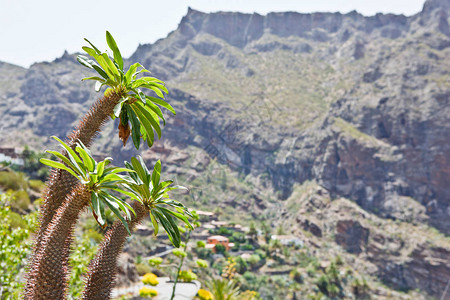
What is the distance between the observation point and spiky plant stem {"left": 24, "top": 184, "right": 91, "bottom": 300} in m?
2.26

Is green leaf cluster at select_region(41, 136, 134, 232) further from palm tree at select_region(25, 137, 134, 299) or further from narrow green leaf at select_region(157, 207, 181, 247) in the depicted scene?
narrow green leaf at select_region(157, 207, 181, 247)

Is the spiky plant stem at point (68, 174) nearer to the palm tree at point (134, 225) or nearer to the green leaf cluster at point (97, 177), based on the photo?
the green leaf cluster at point (97, 177)

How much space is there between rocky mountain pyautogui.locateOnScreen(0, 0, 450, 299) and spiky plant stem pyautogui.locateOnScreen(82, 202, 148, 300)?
7337 cm

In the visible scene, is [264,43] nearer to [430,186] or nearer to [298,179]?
[298,179]

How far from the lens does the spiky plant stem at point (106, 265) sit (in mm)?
2484

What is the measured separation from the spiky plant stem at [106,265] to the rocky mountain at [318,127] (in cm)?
7337

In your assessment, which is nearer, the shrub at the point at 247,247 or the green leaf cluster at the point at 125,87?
the green leaf cluster at the point at 125,87

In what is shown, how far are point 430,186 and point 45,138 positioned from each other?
140 m

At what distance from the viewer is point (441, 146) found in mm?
89375

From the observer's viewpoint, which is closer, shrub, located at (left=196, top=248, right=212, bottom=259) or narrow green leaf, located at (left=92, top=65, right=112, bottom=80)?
narrow green leaf, located at (left=92, top=65, right=112, bottom=80)

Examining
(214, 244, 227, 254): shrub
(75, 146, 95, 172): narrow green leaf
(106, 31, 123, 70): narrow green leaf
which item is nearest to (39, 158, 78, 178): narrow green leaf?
(75, 146, 95, 172): narrow green leaf

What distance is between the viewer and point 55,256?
7.56ft

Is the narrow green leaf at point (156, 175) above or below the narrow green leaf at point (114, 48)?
below

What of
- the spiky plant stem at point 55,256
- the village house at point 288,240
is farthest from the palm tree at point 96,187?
the village house at point 288,240
